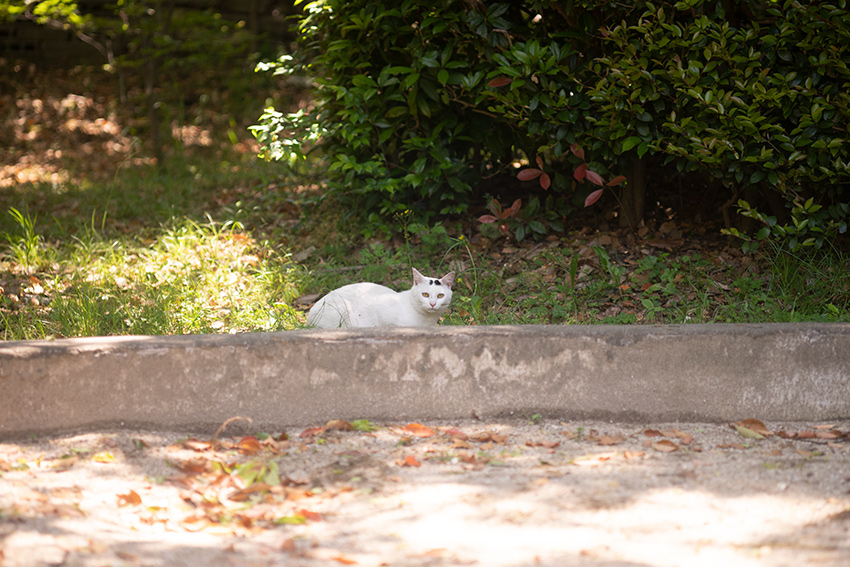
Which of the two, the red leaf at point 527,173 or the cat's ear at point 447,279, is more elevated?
the red leaf at point 527,173

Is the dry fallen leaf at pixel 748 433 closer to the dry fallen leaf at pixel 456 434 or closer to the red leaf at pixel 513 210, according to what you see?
the dry fallen leaf at pixel 456 434

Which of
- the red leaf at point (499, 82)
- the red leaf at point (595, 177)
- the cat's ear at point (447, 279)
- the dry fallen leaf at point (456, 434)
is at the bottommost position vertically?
the dry fallen leaf at point (456, 434)

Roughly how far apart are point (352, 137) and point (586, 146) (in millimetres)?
1493

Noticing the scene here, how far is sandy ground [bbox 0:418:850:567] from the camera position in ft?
5.48

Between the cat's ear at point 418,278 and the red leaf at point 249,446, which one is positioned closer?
A: the red leaf at point 249,446

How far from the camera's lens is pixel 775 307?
3.29m

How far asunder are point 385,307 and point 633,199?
77.9 inches

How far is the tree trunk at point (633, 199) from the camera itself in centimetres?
421

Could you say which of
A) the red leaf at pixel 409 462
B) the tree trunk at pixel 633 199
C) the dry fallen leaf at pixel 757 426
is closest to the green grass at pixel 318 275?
the tree trunk at pixel 633 199

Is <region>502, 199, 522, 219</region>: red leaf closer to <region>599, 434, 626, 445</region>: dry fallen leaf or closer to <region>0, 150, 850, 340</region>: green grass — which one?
<region>0, 150, 850, 340</region>: green grass

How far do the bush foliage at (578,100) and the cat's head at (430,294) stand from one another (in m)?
1.09

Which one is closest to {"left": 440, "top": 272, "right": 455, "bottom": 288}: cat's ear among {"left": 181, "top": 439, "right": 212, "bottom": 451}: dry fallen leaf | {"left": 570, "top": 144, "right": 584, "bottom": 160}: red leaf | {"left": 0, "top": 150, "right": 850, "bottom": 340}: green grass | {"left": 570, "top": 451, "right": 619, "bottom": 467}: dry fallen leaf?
{"left": 0, "top": 150, "right": 850, "bottom": 340}: green grass

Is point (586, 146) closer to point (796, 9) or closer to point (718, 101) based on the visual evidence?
point (718, 101)

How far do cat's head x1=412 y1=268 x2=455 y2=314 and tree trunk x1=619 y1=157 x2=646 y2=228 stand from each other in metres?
1.61
